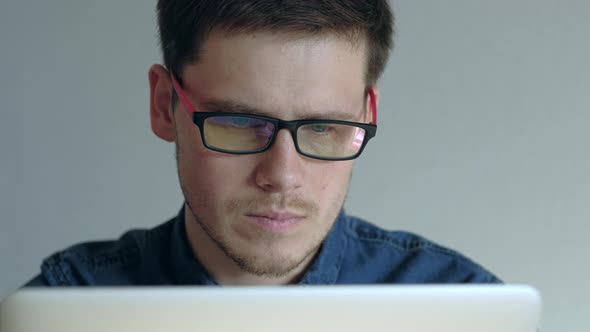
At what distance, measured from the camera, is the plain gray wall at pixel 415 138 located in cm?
279

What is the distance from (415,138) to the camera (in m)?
2.87

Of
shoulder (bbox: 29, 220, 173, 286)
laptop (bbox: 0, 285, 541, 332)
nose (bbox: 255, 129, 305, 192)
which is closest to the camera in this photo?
laptop (bbox: 0, 285, 541, 332)

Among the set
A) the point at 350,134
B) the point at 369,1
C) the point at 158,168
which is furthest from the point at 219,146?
the point at 158,168

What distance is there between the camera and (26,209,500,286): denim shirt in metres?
1.80

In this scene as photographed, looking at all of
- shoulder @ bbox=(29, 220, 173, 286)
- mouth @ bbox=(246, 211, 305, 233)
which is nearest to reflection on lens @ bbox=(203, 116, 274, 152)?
mouth @ bbox=(246, 211, 305, 233)

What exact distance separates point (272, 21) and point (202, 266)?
0.57 meters

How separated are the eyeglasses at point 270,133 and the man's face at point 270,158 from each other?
16 millimetres

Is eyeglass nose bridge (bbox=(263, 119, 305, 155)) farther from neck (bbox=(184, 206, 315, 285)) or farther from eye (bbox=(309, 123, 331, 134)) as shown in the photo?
neck (bbox=(184, 206, 315, 285))

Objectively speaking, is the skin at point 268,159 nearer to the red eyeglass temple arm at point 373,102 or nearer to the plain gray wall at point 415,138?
the red eyeglass temple arm at point 373,102

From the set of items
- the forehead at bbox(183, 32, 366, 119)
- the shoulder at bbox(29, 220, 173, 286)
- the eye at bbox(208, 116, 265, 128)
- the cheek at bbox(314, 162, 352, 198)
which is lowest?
the shoulder at bbox(29, 220, 173, 286)

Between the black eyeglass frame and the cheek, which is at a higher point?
the black eyeglass frame

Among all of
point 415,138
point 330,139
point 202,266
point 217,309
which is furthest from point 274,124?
point 415,138

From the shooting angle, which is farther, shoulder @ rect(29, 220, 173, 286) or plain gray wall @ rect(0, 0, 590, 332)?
plain gray wall @ rect(0, 0, 590, 332)

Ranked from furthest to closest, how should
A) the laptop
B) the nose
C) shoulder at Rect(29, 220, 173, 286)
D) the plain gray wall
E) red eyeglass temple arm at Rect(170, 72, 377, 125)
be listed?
the plain gray wall → shoulder at Rect(29, 220, 173, 286) → red eyeglass temple arm at Rect(170, 72, 377, 125) → the nose → the laptop
